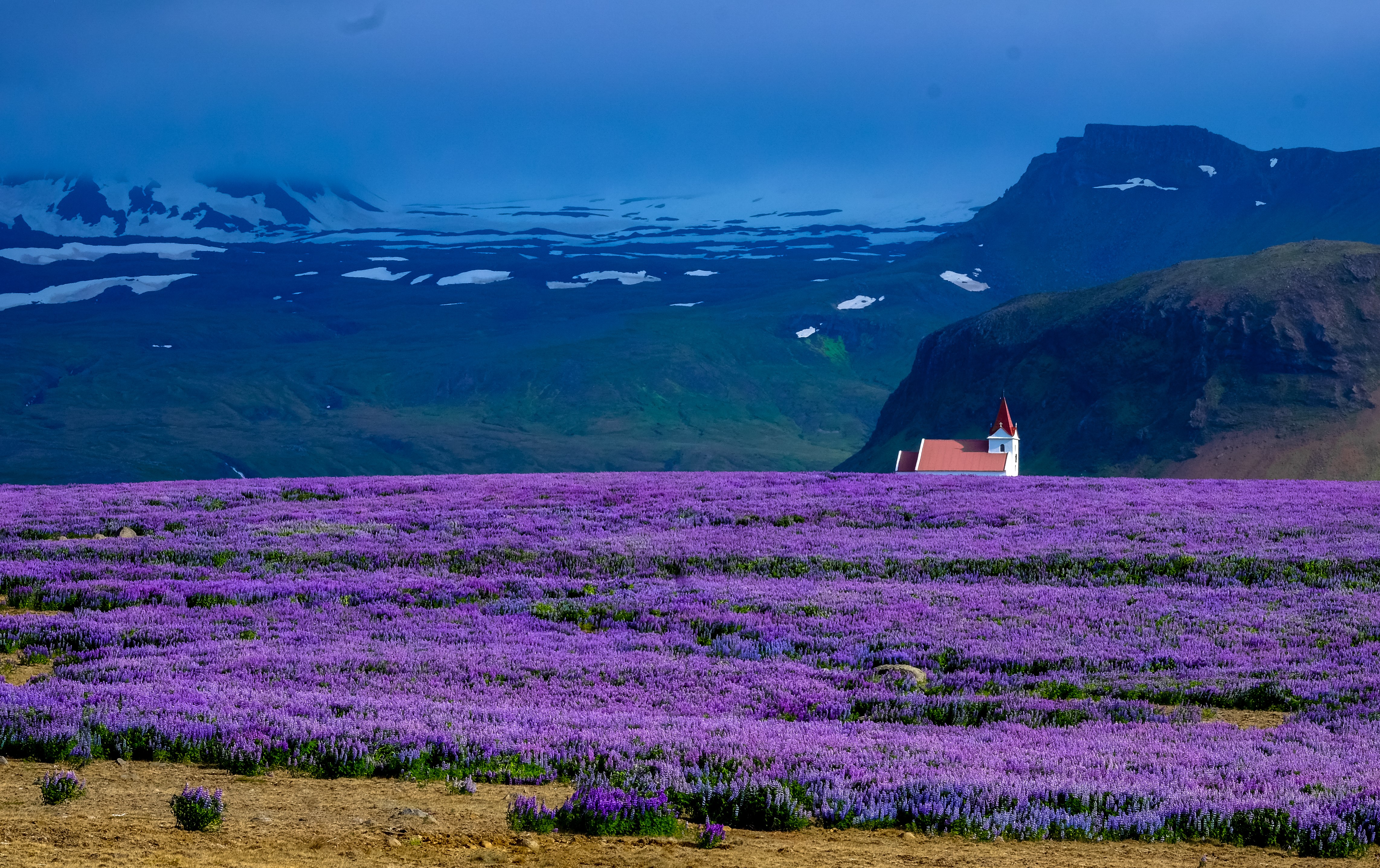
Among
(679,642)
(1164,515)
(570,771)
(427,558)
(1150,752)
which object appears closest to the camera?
(570,771)

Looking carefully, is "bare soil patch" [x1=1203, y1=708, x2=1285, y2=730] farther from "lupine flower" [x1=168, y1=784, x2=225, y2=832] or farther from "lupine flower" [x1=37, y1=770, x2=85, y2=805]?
"lupine flower" [x1=37, y1=770, x2=85, y2=805]

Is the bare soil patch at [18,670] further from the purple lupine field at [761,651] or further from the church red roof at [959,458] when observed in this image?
the church red roof at [959,458]

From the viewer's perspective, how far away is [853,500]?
124ft

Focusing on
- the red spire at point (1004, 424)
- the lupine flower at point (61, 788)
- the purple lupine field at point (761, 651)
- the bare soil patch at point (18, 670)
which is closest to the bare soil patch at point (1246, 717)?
the purple lupine field at point (761, 651)

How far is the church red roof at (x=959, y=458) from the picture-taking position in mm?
103750

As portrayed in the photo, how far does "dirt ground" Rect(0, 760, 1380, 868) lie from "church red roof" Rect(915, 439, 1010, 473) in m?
92.5

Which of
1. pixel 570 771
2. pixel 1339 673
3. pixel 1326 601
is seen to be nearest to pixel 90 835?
pixel 570 771

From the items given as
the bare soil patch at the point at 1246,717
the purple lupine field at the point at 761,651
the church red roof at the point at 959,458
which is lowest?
the church red roof at the point at 959,458

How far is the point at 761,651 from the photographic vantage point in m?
18.8

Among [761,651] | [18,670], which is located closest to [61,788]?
[18,670]

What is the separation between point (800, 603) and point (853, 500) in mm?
16244

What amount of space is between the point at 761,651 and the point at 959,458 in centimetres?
8954

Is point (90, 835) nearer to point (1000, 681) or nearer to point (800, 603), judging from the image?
point (1000, 681)

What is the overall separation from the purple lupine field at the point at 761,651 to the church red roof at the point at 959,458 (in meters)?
67.3
